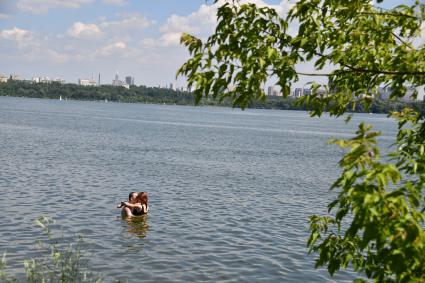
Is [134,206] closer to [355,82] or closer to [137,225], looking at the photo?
[137,225]

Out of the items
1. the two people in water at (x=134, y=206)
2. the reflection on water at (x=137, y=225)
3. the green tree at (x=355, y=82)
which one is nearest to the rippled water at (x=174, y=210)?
the reflection on water at (x=137, y=225)

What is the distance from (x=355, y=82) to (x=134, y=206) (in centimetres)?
2024

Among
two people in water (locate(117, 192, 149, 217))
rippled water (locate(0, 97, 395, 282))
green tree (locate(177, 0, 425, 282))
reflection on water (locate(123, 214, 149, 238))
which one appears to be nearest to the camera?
green tree (locate(177, 0, 425, 282))

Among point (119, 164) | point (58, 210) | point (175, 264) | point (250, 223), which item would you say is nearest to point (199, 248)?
point (175, 264)

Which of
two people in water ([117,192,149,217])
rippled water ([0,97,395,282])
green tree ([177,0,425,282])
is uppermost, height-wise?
green tree ([177,0,425,282])

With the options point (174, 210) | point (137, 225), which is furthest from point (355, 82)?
point (174, 210)

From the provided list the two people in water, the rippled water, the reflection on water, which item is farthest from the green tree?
the two people in water

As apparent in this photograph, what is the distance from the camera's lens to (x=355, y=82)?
799cm

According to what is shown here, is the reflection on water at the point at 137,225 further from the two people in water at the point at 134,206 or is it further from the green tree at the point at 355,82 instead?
the green tree at the point at 355,82

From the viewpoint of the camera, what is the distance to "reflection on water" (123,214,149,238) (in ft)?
79.2

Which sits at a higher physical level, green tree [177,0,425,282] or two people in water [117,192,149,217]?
green tree [177,0,425,282]

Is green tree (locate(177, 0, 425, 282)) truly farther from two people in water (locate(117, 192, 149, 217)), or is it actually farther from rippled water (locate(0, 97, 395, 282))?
two people in water (locate(117, 192, 149, 217))

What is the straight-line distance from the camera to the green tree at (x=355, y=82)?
5027mm

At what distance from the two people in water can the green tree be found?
753 inches
